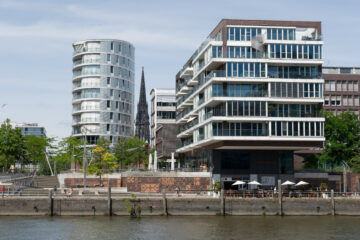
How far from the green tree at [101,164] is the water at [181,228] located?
3553cm

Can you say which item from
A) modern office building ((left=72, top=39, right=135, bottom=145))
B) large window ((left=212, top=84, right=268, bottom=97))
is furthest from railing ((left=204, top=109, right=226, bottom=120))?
modern office building ((left=72, top=39, right=135, bottom=145))

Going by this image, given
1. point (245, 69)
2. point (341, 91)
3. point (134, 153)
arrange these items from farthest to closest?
point (134, 153)
point (341, 91)
point (245, 69)

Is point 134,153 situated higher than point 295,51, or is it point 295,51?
point 295,51

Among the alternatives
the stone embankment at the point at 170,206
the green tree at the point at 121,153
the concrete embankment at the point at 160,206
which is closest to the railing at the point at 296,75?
the stone embankment at the point at 170,206

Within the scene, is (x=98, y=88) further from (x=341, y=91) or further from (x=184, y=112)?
(x=341, y=91)

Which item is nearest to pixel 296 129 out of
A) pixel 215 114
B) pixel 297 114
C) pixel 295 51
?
pixel 297 114

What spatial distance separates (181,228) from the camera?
53.9 metres

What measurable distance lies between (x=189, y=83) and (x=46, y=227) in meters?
51.7

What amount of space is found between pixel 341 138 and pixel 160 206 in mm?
42581

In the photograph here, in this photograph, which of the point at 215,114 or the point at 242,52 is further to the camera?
the point at 215,114

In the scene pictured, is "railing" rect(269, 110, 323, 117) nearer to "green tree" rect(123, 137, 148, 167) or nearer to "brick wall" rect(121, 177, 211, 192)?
"brick wall" rect(121, 177, 211, 192)

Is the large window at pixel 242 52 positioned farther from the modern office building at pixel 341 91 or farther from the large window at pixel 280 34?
the modern office building at pixel 341 91

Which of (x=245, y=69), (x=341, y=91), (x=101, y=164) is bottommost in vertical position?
(x=101, y=164)

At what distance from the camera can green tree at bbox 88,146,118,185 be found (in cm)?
9748
